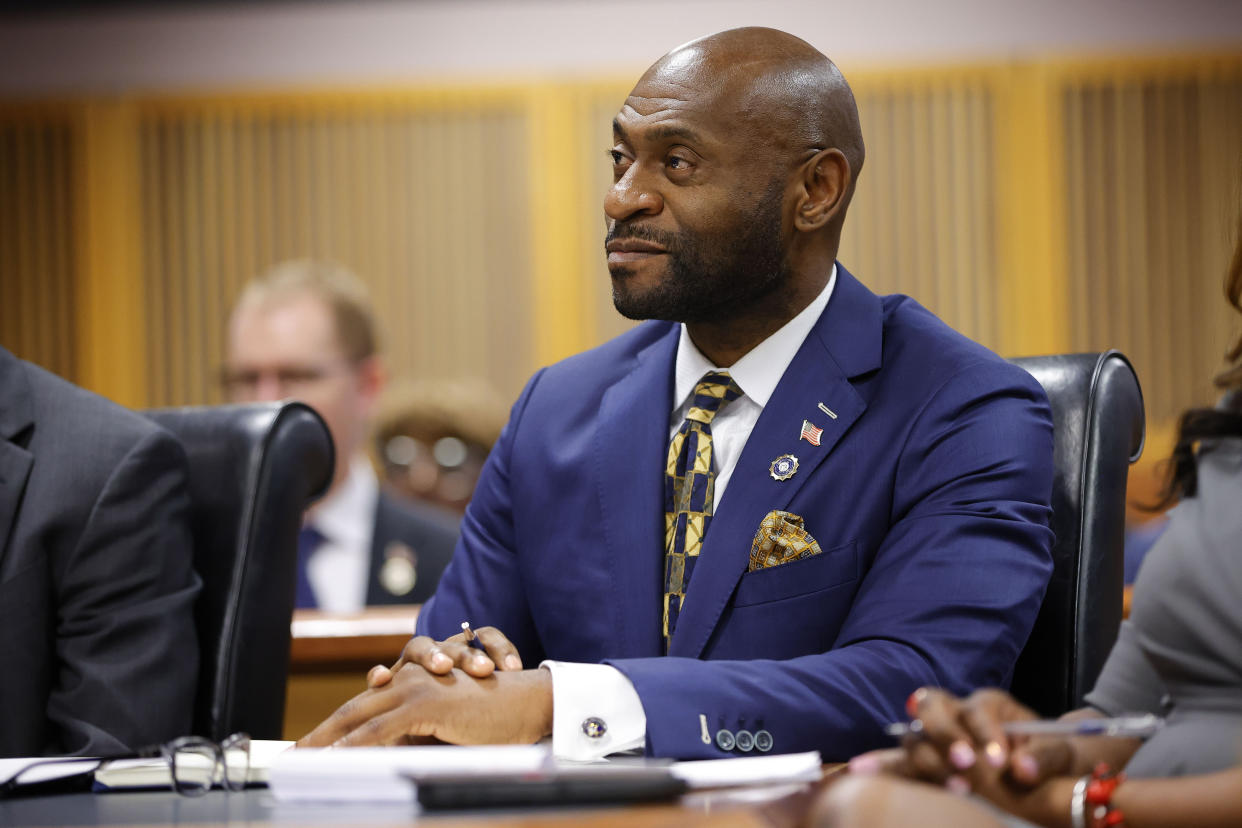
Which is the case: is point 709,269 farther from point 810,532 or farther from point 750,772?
point 750,772

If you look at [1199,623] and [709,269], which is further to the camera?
[709,269]

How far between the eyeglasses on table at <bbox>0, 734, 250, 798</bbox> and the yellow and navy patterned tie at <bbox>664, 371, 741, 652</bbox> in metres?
0.57

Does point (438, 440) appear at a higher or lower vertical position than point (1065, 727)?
lower

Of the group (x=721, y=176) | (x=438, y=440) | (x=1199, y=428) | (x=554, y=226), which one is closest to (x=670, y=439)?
(x=721, y=176)

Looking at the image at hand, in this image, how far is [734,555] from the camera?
5.19ft

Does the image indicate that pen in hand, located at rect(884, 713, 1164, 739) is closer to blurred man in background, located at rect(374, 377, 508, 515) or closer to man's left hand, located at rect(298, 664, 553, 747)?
man's left hand, located at rect(298, 664, 553, 747)

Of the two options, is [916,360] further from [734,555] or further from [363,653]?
[363,653]

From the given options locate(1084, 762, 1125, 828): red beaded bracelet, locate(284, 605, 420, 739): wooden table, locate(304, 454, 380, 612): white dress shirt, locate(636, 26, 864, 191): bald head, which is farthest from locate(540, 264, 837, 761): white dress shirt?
locate(304, 454, 380, 612): white dress shirt

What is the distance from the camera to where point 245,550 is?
1.84m

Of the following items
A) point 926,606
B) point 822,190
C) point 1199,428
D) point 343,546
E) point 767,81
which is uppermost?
point 767,81

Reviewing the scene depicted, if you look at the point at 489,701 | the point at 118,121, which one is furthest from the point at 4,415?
the point at 118,121

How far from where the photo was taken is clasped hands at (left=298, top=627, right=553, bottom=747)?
1320mm

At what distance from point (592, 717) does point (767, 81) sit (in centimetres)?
82

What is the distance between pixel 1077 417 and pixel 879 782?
37.6 inches
